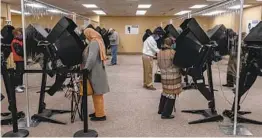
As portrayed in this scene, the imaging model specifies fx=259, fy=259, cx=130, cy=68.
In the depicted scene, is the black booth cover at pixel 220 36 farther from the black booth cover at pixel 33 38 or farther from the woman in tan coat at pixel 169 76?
the black booth cover at pixel 33 38

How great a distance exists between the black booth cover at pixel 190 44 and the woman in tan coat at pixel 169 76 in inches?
5.7

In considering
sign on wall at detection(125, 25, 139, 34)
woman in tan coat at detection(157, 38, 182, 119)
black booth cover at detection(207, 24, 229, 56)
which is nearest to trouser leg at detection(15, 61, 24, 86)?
woman in tan coat at detection(157, 38, 182, 119)

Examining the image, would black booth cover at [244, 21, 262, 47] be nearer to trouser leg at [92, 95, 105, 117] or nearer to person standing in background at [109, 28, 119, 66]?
trouser leg at [92, 95, 105, 117]

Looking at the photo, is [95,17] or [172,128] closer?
[172,128]

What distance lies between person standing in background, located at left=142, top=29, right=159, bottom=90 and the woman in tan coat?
188 centimetres

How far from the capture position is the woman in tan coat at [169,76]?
154 inches

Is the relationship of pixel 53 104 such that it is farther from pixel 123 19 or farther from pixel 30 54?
pixel 123 19

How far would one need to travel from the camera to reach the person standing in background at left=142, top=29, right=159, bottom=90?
5.90 m

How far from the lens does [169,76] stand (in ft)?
12.9

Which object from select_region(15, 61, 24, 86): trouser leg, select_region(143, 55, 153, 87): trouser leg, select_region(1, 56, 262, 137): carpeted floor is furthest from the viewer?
select_region(143, 55, 153, 87): trouser leg

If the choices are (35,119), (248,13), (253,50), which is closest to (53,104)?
(35,119)

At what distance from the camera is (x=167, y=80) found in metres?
3.94

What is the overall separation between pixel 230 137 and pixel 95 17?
1405 cm

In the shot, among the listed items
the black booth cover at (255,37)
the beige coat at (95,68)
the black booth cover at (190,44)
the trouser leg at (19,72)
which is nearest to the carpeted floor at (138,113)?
the trouser leg at (19,72)
